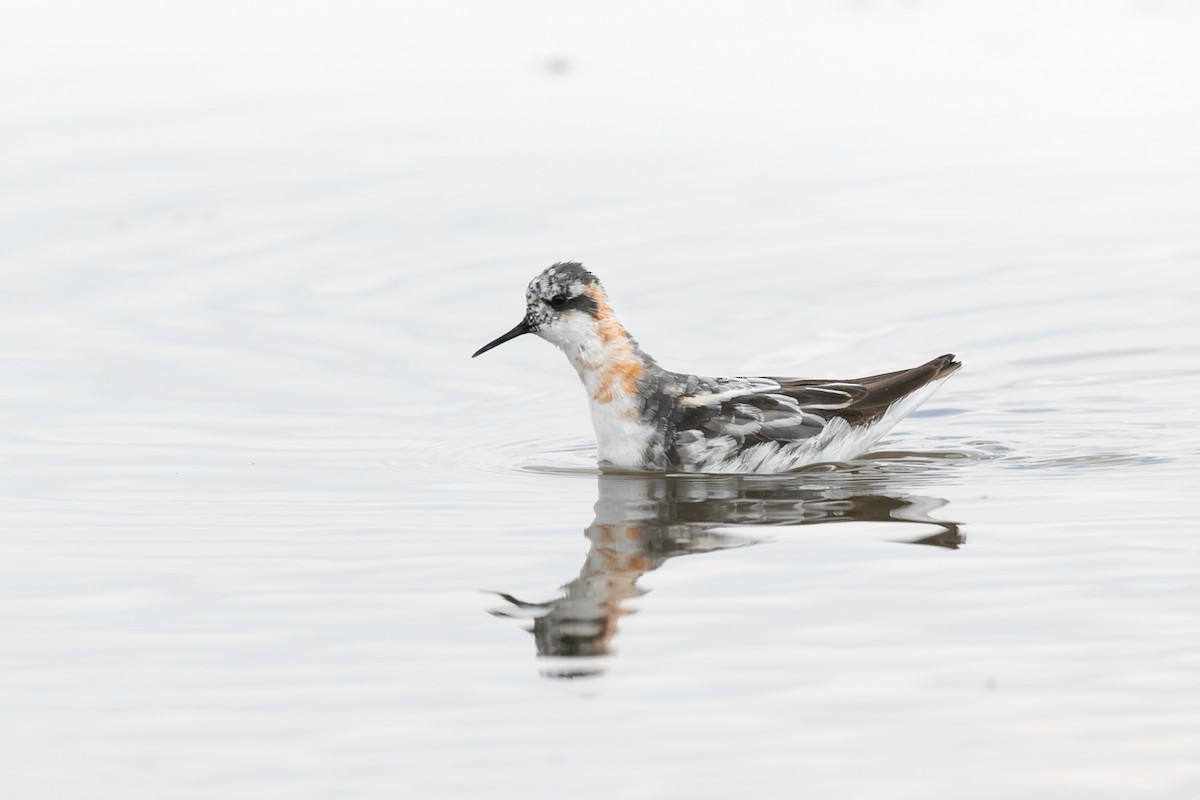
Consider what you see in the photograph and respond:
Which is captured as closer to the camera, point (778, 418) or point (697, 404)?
point (778, 418)

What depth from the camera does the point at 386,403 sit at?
13023mm

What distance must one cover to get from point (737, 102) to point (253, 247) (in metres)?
6.66

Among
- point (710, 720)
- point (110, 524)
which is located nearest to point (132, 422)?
point (110, 524)

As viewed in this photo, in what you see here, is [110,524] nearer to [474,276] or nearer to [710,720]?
[710,720]

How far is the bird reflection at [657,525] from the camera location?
26.5 ft

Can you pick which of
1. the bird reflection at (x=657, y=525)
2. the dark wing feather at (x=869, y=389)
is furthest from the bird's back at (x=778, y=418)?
the bird reflection at (x=657, y=525)

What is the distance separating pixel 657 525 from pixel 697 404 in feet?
6.07

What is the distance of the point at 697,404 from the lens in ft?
39.2

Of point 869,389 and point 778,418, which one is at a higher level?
point 869,389

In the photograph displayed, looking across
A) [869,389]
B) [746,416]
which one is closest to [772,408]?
[746,416]

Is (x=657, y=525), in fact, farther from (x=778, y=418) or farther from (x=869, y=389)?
(x=869, y=389)

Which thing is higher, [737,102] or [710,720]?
[737,102]

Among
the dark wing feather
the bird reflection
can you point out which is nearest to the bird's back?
the dark wing feather

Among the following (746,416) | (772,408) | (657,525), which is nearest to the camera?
(657,525)
